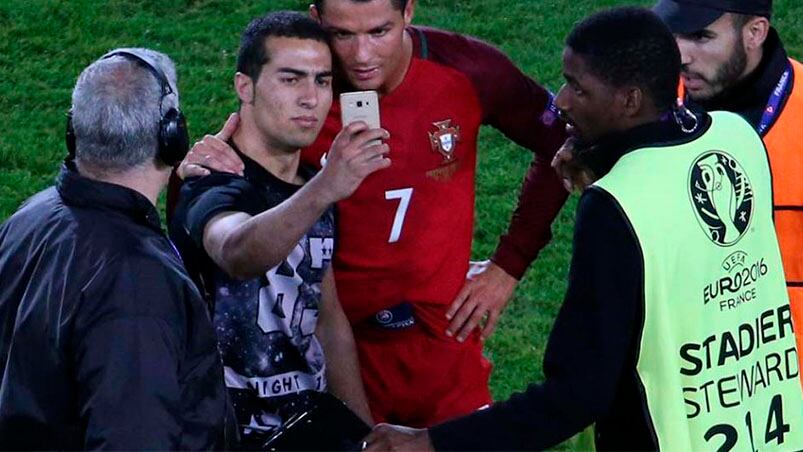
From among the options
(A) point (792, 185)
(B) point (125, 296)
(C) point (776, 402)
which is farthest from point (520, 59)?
(B) point (125, 296)

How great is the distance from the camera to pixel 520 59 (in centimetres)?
1041

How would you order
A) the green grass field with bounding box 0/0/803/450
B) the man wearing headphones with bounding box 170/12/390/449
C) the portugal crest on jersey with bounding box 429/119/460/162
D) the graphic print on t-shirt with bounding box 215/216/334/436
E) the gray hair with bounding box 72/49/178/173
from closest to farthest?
the gray hair with bounding box 72/49/178/173
the man wearing headphones with bounding box 170/12/390/449
the graphic print on t-shirt with bounding box 215/216/334/436
the portugal crest on jersey with bounding box 429/119/460/162
the green grass field with bounding box 0/0/803/450

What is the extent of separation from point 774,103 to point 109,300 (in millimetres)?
2256

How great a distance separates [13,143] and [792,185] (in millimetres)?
5813

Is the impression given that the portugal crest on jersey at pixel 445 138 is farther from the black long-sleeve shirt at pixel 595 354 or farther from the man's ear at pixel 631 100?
the man's ear at pixel 631 100

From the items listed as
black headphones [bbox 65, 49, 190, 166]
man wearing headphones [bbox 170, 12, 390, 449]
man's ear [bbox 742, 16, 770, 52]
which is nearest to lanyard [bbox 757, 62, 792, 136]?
man's ear [bbox 742, 16, 770, 52]

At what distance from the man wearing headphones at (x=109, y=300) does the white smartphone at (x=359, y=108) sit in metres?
0.68

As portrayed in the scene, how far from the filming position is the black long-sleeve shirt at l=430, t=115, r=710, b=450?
377 cm

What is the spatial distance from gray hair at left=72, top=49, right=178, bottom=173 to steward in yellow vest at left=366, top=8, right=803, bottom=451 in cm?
104

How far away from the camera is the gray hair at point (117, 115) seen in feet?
12.1

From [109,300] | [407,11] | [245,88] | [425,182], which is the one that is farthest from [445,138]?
[109,300]

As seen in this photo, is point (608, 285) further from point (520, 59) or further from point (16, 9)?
point (16, 9)

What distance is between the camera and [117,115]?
12.1 feet

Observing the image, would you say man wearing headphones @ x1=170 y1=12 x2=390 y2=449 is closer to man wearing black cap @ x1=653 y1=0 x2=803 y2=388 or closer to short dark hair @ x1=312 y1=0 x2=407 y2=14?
short dark hair @ x1=312 y1=0 x2=407 y2=14
